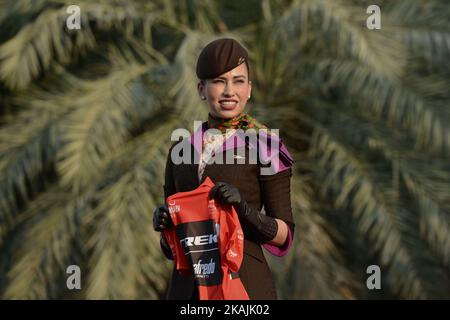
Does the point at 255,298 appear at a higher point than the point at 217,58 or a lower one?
lower

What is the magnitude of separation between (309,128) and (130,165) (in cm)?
155

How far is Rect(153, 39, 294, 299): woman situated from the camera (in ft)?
7.99

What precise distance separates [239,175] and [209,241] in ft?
0.62

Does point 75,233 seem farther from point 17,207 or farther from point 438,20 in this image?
point 438,20

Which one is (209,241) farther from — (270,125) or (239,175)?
(270,125)

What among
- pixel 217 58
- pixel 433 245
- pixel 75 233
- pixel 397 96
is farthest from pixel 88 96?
pixel 217 58

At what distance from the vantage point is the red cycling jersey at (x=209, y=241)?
2375mm

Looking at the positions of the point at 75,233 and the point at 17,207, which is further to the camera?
the point at 17,207

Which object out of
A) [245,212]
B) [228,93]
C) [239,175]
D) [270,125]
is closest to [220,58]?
[228,93]

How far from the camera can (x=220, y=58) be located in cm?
247
